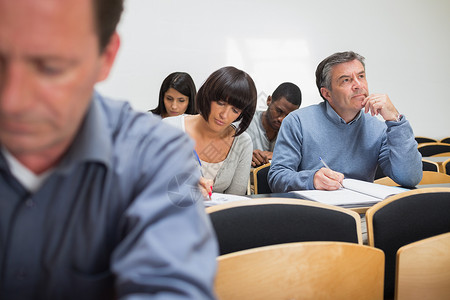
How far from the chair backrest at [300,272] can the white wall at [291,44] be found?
3.09 metres

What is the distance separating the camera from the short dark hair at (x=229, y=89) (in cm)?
201

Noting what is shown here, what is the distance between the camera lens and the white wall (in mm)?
4143

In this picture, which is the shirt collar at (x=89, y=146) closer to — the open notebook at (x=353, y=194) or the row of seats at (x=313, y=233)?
the row of seats at (x=313, y=233)

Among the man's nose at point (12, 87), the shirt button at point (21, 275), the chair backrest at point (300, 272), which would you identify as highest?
the man's nose at point (12, 87)

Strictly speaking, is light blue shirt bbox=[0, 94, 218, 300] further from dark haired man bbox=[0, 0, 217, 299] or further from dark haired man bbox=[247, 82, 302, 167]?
dark haired man bbox=[247, 82, 302, 167]

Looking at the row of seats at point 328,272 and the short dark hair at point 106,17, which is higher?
the short dark hair at point 106,17

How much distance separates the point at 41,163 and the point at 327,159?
5.82ft

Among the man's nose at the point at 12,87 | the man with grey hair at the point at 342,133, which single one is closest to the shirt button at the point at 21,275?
the man's nose at the point at 12,87

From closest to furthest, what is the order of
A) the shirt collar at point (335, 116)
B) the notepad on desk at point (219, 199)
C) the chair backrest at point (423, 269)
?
the chair backrest at point (423, 269) < the notepad on desk at point (219, 199) < the shirt collar at point (335, 116)

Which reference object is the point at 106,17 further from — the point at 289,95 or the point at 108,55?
the point at 289,95

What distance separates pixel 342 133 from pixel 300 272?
1.41 meters

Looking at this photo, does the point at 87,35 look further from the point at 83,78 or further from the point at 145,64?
the point at 145,64

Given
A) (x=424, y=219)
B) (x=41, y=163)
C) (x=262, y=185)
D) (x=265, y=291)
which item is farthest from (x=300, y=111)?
(x=41, y=163)

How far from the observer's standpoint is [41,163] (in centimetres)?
56
